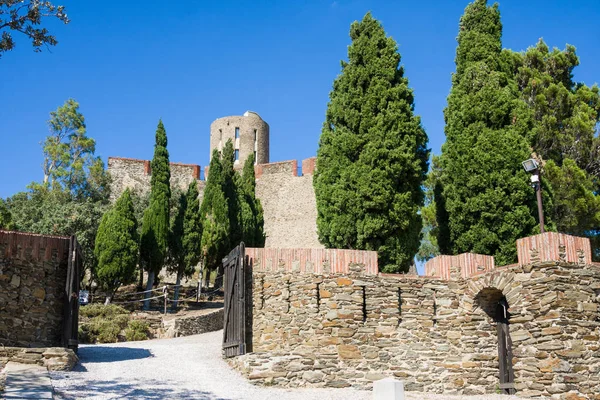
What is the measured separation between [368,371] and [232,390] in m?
2.99

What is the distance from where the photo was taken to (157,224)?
2388cm

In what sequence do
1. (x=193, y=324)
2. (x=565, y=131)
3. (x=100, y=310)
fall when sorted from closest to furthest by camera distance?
(x=565, y=131) → (x=193, y=324) → (x=100, y=310)

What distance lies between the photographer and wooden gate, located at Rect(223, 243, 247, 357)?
12.6 metres

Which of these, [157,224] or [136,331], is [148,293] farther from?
[136,331]

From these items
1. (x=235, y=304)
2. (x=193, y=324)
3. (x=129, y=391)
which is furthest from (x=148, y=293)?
(x=129, y=391)

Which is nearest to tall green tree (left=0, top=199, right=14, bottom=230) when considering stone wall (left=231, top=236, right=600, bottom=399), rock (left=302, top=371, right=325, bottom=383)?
stone wall (left=231, top=236, right=600, bottom=399)

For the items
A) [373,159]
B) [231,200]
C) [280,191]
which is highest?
[280,191]

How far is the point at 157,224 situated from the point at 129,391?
47.7 feet

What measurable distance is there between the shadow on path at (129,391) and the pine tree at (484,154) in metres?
7.75

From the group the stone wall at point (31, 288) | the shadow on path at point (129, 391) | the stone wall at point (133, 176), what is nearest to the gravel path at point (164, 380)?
the shadow on path at point (129, 391)

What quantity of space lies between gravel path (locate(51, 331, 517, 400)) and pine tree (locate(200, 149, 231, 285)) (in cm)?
959

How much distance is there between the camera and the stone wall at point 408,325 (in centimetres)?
1116

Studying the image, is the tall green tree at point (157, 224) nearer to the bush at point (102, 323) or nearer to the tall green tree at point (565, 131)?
the bush at point (102, 323)

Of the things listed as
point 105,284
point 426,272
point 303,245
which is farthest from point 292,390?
point 303,245
